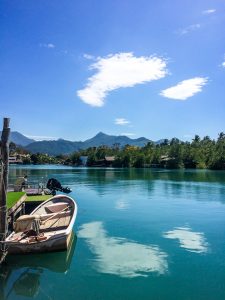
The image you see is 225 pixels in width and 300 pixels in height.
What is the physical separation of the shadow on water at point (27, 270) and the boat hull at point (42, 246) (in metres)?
0.50

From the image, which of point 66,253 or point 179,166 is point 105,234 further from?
point 179,166

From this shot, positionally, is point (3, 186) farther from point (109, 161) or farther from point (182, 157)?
point (109, 161)

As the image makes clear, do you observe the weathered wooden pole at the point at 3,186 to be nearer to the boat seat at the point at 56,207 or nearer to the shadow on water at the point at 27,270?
the shadow on water at the point at 27,270

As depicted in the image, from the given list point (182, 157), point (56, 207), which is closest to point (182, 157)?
point (182, 157)

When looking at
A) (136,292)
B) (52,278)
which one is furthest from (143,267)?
(52,278)

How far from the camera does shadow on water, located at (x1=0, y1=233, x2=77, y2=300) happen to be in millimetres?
14297

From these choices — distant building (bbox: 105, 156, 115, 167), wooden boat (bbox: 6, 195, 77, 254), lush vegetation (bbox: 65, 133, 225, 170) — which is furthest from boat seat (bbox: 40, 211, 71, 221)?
distant building (bbox: 105, 156, 115, 167)

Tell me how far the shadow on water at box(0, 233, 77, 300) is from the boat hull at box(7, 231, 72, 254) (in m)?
0.50

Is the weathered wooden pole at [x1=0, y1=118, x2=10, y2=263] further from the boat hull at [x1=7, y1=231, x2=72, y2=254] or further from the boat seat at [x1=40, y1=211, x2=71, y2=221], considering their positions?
the boat seat at [x1=40, y1=211, x2=71, y2=221]

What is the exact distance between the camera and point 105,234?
77.8ft

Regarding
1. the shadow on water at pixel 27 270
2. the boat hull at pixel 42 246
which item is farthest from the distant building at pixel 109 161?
the boat hull at pixel 42 246

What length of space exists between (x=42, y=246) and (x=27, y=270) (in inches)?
55.7

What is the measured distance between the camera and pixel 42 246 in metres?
17.4

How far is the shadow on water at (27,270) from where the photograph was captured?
14297mm
